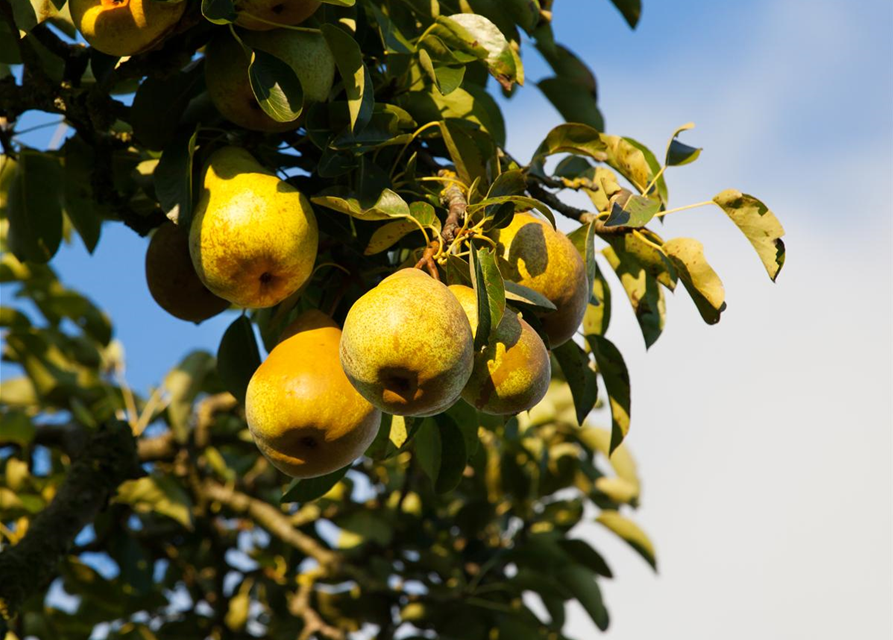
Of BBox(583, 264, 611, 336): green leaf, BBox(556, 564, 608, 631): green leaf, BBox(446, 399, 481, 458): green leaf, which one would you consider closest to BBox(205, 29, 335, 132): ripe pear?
BBox(446, 399, 481, 458): green leaf

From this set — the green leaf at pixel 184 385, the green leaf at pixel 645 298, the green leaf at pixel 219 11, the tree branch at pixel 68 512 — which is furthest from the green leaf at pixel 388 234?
the green leaf at pixel 184 385

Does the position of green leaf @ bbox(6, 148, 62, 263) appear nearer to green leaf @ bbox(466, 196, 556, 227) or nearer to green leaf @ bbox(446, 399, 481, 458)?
green leaf @ bbox(446, 399, 481, 458)

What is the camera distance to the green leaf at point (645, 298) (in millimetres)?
1935

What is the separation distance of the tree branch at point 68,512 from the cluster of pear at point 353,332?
920 mm

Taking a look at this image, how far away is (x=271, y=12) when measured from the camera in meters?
1.59

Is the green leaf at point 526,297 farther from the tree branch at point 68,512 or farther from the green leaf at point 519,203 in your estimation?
the tree branch at point 68,512

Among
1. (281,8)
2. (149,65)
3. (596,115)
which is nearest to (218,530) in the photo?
(596,115)

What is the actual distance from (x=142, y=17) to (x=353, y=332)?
2.08ft

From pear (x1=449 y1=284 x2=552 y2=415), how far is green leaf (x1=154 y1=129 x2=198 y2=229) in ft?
1.57

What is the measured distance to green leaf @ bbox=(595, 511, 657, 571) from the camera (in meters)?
3.63

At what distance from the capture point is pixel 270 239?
1504 millimetres

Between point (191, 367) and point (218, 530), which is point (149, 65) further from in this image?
point (218, 530)

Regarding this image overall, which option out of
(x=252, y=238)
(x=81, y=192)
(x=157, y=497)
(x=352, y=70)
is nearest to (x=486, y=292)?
(x=252, y=238)

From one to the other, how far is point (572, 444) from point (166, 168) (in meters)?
2.63
